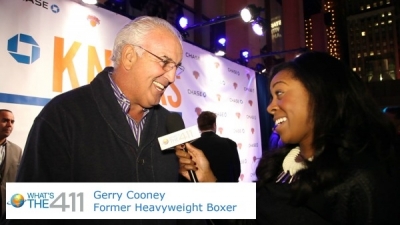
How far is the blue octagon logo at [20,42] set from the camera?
225cm

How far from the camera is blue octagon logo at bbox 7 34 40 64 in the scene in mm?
2254

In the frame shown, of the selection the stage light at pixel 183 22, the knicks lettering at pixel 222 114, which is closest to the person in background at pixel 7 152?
the stage light at pixel 183 22

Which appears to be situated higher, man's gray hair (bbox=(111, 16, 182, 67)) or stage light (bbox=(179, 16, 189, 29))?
stage light (bbox=(179, 16, 189, 29))

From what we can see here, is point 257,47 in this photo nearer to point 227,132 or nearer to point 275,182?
point 227,132

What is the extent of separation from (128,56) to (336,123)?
87 centimetres

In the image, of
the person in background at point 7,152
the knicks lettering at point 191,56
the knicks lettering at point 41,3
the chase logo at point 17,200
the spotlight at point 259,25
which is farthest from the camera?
the spotlight at point 259,25

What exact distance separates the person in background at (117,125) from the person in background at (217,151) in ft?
5.79

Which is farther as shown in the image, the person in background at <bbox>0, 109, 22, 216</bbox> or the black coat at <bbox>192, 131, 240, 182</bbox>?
the black coat at <bbox>192, 131, 240, 182</bbox>

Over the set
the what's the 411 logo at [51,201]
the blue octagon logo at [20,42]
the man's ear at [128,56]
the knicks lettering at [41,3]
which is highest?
the knicks lettering at [41,3]

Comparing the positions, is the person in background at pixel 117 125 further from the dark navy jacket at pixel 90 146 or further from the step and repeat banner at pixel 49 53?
the step and repeat banner at pixel 49 53

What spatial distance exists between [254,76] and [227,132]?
150 centimetres

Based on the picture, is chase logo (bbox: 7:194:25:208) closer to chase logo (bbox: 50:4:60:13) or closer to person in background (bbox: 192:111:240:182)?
chase logo (bbox: 50:4:60:13)

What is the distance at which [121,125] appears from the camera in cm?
114

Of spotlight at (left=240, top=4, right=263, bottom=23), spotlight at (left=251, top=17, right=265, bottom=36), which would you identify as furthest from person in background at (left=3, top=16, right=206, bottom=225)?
spotlight at (left=251, top=17, right=265, bottom=36)
